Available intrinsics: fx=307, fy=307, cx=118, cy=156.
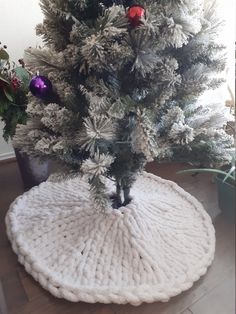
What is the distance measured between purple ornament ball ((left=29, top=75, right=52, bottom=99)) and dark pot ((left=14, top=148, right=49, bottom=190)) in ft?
1.51

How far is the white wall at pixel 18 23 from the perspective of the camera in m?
1.26

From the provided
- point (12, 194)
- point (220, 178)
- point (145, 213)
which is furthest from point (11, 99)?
point (220, 178)

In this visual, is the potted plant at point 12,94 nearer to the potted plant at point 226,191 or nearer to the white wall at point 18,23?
the white wall at point 18,23

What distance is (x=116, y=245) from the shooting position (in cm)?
86

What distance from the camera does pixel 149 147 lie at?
2.22 ft

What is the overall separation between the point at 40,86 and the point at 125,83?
209mm

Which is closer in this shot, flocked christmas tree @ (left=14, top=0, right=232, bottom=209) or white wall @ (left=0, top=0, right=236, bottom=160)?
flocked christmas tree @ (left=14, top=0, right=232, bottom=209)

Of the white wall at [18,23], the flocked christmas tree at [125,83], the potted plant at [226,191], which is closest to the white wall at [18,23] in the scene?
the white wall at [18,23]

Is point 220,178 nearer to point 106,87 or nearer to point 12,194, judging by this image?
point 106,87

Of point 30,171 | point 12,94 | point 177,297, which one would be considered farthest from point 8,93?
point 177,297

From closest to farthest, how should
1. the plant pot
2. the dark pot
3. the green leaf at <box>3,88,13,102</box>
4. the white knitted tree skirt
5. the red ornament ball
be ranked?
the plant pot < the red ornament ball < the white knitted tree skirt < the green leaf at <box>3,88,13,102</box> < the dark pot

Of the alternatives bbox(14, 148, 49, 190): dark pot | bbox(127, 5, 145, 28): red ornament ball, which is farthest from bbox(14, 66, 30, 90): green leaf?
bbox(127, 5, 145, 28): red ornament ball

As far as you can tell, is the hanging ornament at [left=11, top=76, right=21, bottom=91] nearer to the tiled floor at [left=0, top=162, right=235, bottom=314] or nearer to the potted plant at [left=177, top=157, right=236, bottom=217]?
the tiled floor at [left=0, top=162, right=235, bottom=314]

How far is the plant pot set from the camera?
0.35 m
